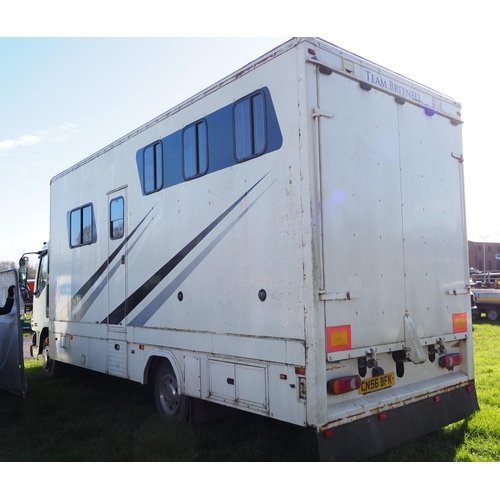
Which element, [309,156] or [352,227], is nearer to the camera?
[309,156]

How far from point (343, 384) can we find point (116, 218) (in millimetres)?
4071

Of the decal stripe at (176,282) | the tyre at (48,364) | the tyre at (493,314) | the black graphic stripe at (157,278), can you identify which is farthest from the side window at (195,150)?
the tyre at (493,314)

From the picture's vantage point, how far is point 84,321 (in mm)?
7551

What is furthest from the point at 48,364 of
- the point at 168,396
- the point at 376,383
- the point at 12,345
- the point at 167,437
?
the point at 376,383

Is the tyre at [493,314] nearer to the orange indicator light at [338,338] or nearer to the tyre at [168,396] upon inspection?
the tyre at [168,396]

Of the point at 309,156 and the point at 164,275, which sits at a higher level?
the point at 309,156

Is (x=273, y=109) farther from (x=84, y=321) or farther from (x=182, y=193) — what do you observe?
(x=84, y=321)

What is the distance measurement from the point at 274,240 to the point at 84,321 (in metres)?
4.37

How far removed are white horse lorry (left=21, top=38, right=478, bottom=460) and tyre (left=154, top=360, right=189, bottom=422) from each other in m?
0.02

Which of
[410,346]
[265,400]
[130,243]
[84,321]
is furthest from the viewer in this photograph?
[84,321]

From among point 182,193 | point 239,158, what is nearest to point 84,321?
point 182,193

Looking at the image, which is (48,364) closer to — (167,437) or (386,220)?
(167,437)

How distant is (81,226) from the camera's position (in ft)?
25.3

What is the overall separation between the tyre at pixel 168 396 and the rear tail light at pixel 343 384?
2.02 m
